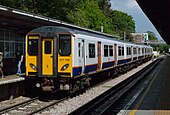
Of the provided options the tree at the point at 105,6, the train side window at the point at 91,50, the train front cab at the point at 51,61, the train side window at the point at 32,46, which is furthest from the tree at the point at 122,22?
the train front cab at the point at 51,61

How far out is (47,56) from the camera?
14.4 metres

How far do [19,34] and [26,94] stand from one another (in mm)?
5616

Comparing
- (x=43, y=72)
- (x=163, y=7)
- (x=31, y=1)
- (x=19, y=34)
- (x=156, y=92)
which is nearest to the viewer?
(x=43, y=72)

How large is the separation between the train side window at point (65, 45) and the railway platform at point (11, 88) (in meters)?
2.40

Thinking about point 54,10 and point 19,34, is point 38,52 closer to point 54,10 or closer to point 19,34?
point 19,34

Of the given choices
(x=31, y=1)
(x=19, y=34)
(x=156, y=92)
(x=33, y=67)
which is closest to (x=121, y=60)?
(x=19, y=34)

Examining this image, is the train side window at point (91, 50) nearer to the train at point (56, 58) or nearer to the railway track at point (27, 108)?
the train at point (56, 58)

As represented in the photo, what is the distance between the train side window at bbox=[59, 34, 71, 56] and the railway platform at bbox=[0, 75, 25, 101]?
94.7 inches

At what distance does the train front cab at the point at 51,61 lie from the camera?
557 inches

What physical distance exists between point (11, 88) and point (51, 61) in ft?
7.10

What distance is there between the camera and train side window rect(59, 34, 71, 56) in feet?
46.5

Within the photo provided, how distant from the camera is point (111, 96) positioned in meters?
15.4

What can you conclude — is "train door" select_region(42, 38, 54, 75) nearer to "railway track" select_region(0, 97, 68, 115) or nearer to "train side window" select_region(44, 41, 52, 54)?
"train side window" select_region(44, 41, 52, 54)

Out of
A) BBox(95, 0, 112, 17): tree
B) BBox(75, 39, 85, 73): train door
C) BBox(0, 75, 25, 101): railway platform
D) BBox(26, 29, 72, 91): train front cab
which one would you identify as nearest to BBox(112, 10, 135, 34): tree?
BBox(95, 0, 112, 17): tree
